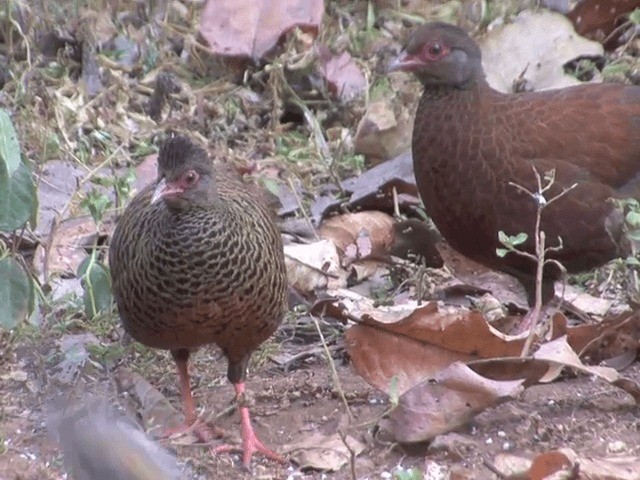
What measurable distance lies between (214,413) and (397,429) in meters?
0.80

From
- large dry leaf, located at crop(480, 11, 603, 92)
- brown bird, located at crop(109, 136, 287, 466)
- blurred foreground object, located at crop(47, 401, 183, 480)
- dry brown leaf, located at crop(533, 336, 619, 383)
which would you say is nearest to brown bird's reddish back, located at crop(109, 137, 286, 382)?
brown bird, located at crop(109, 136, 287, 466)

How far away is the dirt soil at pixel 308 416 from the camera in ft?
13.4

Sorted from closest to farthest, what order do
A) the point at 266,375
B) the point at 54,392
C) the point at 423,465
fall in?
the point at 423,465 < the point at 54,392 < the point at 266,375

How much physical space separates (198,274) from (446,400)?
0.79 m

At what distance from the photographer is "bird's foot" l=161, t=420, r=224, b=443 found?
4.37 m

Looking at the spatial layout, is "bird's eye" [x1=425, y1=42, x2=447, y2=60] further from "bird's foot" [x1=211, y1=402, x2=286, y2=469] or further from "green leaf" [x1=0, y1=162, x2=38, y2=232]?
"green leaf" [x1=0, y1=162, x2=38, y2=232]

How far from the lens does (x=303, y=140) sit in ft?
22.8

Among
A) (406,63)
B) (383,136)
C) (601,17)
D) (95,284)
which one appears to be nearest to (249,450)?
(95,284)

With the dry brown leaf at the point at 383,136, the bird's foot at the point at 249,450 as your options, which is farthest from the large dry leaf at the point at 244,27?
the bird's foot at the point at 249,450

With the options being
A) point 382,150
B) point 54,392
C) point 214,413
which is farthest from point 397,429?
point 382,150

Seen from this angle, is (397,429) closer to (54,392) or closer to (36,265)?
(54,392)

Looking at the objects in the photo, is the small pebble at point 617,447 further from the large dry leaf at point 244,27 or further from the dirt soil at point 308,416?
the large dry leaf at point 244,27

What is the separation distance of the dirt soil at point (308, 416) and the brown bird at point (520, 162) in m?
0.59

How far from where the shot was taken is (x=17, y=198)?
169 inches
